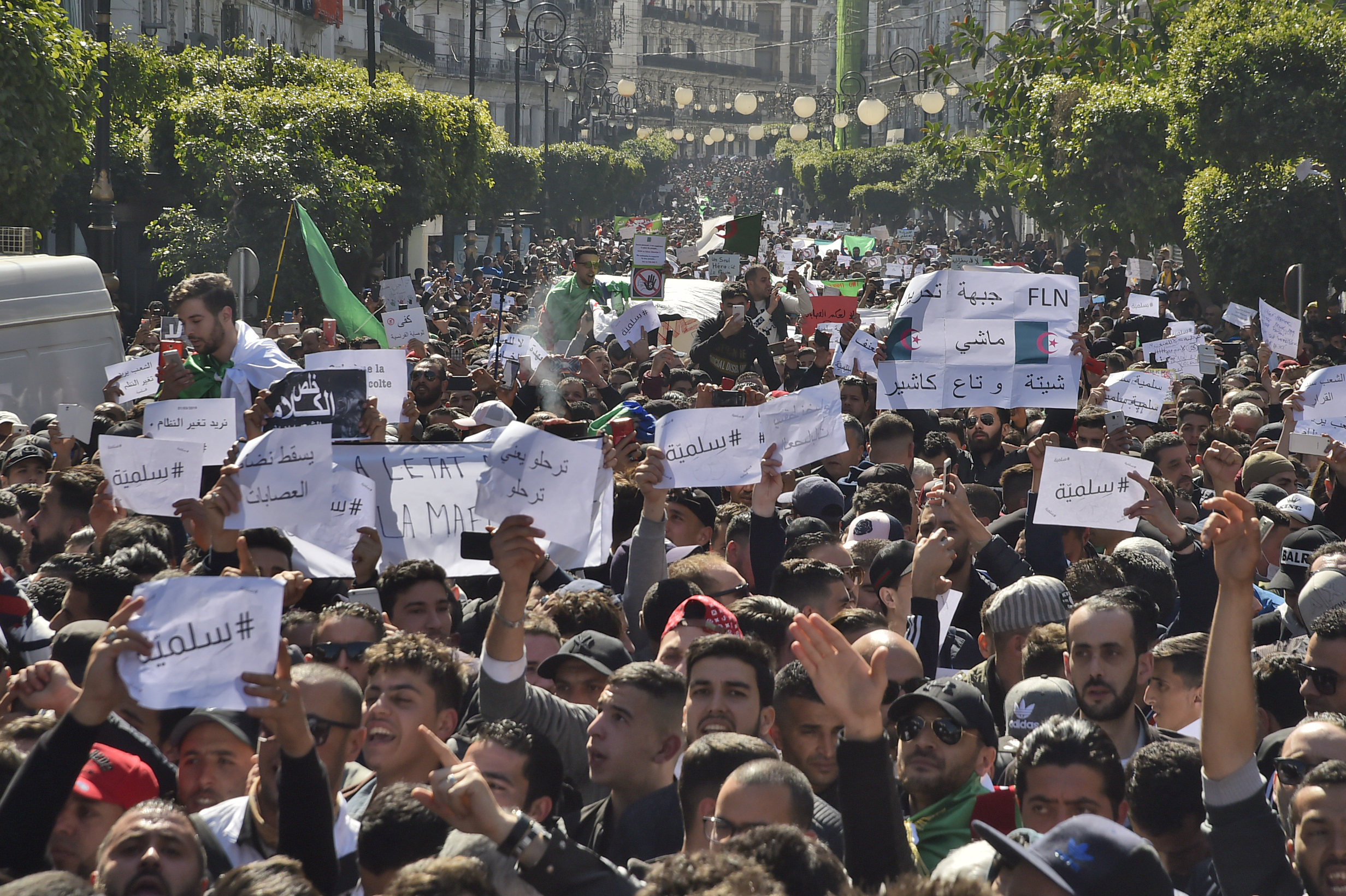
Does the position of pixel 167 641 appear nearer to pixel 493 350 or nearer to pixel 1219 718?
pixel 1219 718

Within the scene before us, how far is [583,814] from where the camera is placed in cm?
417

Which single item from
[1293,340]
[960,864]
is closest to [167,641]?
[960,864]

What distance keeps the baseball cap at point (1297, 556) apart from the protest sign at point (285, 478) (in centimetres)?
373

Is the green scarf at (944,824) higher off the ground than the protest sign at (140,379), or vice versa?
the protest sign at (140,379)

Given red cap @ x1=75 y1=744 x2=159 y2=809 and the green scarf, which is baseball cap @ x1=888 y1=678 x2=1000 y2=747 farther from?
red cap @ x1=75 y1=744 x2=159 y2=809

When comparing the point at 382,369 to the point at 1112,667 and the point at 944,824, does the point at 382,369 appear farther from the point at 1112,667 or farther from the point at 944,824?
the point at 944,824

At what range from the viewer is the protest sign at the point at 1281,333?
12.8m

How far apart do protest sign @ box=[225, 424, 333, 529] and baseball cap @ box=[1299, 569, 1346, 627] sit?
345 cm

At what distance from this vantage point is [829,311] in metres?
15.6

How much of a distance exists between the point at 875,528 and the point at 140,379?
17.0ft

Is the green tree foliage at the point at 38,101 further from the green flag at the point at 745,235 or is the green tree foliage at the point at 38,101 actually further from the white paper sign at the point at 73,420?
the white paper sign at the point at 73,420

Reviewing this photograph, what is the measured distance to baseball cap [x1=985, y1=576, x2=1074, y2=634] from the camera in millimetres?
5383

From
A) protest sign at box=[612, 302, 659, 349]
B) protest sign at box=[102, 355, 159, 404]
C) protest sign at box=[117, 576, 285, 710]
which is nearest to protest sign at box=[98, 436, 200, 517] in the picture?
protest sign at box=[117, 576, 285, 710]

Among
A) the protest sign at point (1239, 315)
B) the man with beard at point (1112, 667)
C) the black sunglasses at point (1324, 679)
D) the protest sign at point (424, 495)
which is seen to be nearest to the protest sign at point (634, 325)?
the protest sign at point (1239, 315)
